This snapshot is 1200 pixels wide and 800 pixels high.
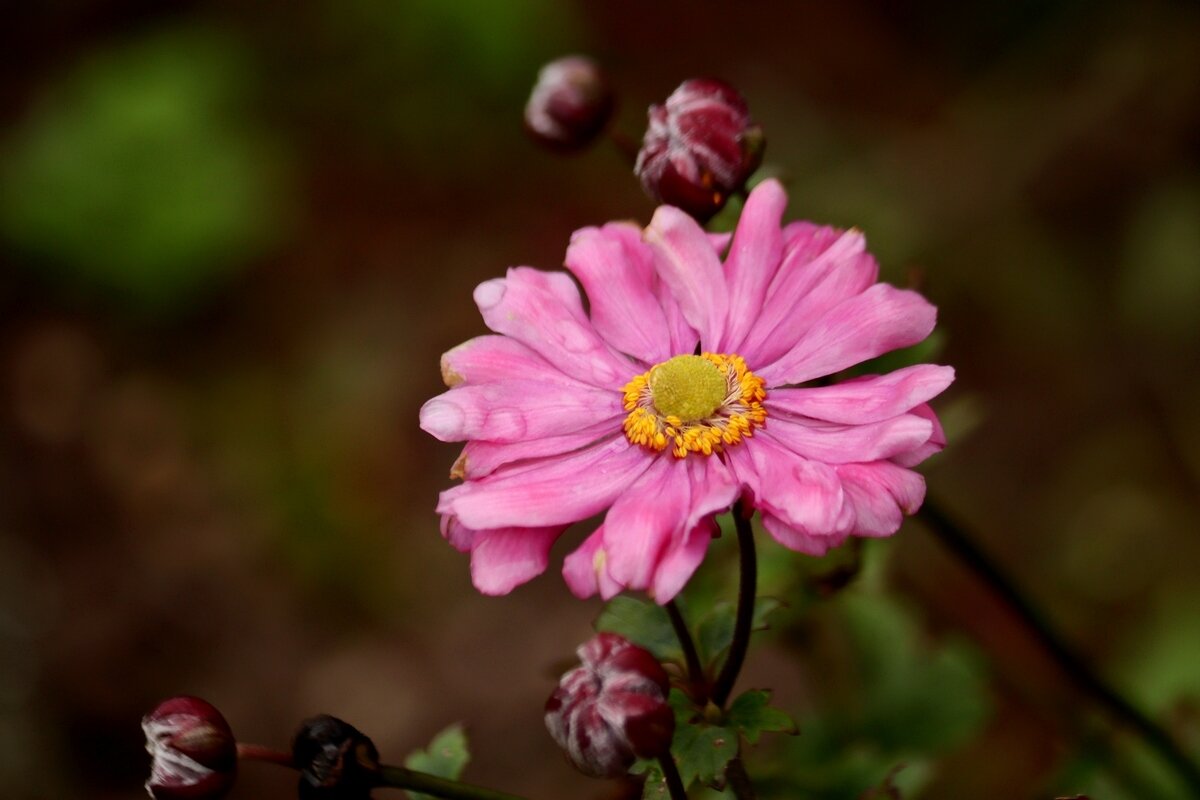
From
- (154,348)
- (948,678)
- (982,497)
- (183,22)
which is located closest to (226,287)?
(154,348)

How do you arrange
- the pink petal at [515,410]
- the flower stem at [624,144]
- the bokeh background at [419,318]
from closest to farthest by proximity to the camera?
the pink petal at [515,410], the flower stem at [624,144], the bokeh background at [419,318]

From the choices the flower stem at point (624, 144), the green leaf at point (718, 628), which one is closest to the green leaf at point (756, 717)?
the green leaf at point (718, 628)

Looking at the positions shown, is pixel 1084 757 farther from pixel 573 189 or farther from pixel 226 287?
pixel 226 287

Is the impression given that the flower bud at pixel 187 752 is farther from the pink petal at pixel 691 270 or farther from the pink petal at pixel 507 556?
the pink petal at pixel 691 270

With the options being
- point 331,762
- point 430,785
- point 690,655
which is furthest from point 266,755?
point 690,655

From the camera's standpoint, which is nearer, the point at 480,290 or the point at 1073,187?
the point at 480,290
